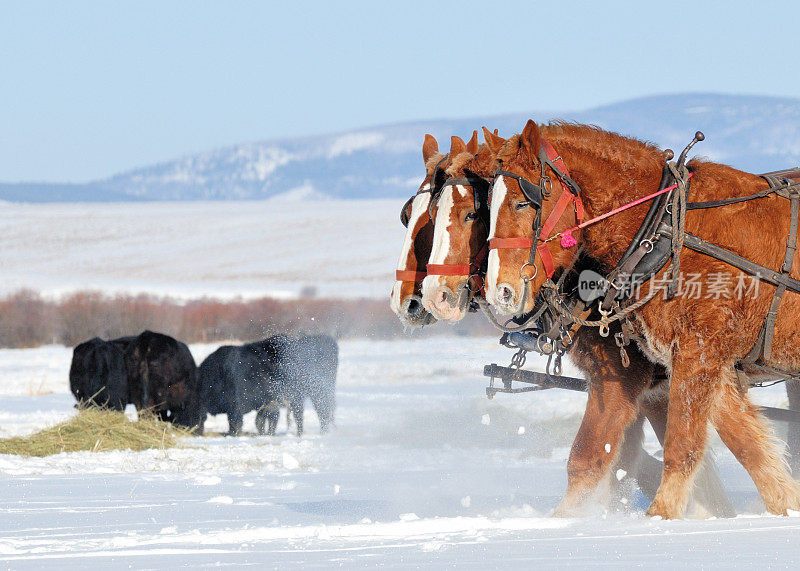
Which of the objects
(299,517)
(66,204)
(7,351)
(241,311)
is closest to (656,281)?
(299,517)

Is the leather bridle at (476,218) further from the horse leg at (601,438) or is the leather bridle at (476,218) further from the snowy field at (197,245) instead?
the snowy field at (197,245)

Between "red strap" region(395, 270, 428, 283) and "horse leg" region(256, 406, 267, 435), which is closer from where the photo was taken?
"red strap" region(395, 270, 428, 283)

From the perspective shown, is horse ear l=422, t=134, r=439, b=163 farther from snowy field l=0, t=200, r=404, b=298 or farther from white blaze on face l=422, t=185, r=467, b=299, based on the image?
snowy field l=0, t=200, r=404, b=298

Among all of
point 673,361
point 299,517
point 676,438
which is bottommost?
point 299,517

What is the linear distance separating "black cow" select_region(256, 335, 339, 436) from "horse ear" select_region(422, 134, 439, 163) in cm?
844

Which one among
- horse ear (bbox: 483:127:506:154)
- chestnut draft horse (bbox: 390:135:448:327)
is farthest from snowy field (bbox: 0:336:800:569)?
horse ear (bbox: 483:127:506:154)

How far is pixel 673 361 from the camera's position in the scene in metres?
5.28

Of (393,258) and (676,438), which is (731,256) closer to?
(676,438)

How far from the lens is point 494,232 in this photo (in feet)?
17.8

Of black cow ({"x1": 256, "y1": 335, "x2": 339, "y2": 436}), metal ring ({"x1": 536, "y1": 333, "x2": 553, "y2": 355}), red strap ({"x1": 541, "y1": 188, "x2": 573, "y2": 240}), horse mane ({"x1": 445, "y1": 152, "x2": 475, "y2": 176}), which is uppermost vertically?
horse mane ({"x1": 445, "y1": 152, "x2": 475, "y2": 176})

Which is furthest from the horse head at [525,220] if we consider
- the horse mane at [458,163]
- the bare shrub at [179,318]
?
the bare shrub at [179,318]

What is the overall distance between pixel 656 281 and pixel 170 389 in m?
10.9

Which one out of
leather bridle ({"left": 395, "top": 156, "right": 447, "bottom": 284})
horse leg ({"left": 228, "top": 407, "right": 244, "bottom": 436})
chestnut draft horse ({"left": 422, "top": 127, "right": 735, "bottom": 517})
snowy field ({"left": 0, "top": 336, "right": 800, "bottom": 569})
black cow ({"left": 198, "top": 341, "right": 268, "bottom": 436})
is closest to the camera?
snowy field ({"left": 0, "top": 336, "right": 800, "bottom": 569})

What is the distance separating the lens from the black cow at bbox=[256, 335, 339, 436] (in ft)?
50.6
